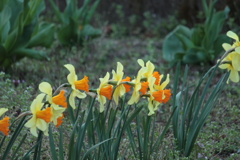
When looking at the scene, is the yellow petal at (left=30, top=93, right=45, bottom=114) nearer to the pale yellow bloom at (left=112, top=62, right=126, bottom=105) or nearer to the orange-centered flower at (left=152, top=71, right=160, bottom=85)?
the pale yellow bloom at (left=112, top=62, right=126, bottom=105)

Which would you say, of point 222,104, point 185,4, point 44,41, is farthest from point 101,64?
point 185,4

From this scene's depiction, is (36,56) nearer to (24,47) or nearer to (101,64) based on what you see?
(24,47)

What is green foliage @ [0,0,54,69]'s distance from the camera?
2.80 metres

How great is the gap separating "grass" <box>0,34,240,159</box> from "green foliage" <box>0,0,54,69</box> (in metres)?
0.12

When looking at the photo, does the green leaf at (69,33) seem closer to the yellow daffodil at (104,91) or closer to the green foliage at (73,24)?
the green foliage at (73,24)

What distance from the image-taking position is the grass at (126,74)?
1946 millimetres

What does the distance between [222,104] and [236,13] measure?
2.30 meters

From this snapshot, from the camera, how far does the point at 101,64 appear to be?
12.6 feet

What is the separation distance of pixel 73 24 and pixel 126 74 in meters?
0.86

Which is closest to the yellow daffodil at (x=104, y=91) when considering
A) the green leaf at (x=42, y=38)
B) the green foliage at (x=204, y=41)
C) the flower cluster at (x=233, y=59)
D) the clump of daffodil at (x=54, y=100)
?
the clump of daffodil at (x=54, y=100)

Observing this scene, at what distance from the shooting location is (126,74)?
3.54 meters

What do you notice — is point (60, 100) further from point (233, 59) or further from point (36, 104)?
point (233, 59)

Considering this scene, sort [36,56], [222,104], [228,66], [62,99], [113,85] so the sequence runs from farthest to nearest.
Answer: [36,56] → [222,104] → [228,66] → [113,85] → [62,99]

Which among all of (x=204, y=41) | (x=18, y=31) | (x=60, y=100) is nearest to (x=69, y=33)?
(x=18, y=31)
